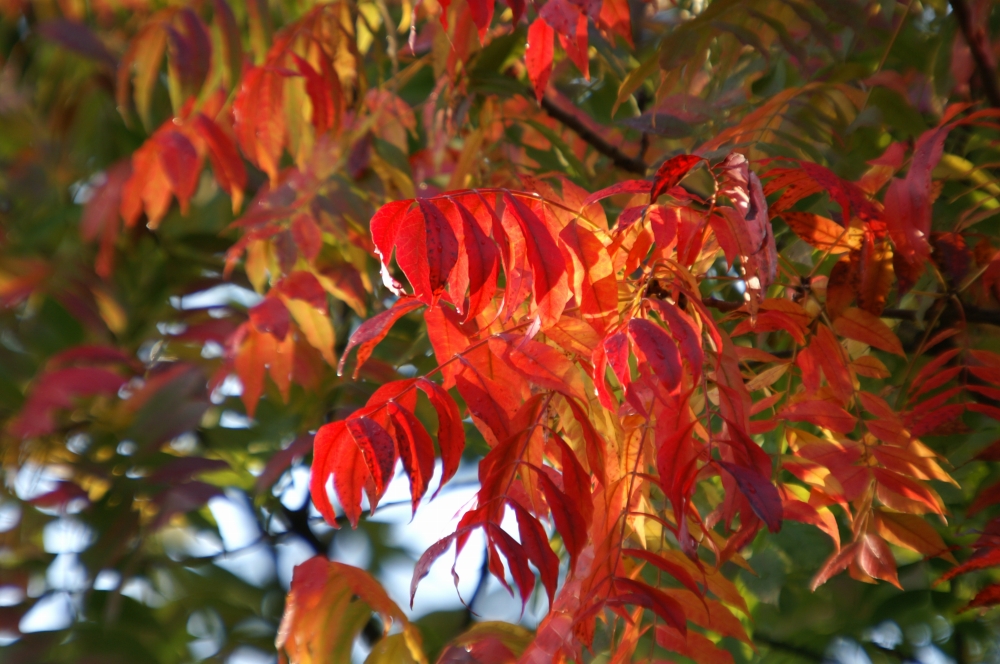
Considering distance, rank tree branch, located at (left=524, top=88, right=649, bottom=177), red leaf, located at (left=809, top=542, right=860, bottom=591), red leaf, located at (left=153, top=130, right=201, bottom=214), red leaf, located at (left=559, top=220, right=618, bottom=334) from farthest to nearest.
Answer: red leaf, located at (left=153, top=130, right=201, bottom=214), tree branch, located at (left=524, top=88, right=649, bottom=177), red leaf, located at (left=809, top=542, right=860, bottom=591), red leaf, located at (left=559, top=220, right=618, bottom=334)

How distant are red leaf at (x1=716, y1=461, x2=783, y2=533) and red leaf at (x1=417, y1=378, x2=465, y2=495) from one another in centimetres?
25

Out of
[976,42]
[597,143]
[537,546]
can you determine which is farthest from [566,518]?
[597,143]

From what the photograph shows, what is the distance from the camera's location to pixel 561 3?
34.4 inches

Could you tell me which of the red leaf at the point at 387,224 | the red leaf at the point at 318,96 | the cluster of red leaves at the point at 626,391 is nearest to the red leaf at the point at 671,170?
the cluster of red leaves at the point at 626,391

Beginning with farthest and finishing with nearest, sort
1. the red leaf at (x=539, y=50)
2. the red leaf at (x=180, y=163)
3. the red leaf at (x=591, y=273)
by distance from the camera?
the red leaf at (x=180, y=163)
the red leaf at (x=539, y=50)
the red leaf at (x=591, y=273)

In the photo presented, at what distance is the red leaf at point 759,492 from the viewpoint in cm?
66

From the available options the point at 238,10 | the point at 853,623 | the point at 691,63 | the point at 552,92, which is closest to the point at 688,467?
the point at 691,63

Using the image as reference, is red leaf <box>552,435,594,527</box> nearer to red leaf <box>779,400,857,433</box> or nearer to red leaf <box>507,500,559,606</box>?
red leaf <box>507,500,559,606</box>

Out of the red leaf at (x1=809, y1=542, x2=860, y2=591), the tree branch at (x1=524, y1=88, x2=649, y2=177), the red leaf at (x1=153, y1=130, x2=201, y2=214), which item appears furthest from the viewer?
the red leaf at (x1=153, y1=130, x2=201, y2=214)

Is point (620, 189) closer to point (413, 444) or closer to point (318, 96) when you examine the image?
point (413, 444)

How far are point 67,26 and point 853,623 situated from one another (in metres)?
1.79

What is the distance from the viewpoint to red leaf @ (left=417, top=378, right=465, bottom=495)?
794 mm

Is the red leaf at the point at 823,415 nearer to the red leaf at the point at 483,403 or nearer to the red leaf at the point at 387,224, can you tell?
the red leaf at the point at 483,403

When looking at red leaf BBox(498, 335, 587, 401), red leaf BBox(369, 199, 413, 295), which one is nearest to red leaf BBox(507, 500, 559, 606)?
red leaf BBox(498, 335, 587, 401)
